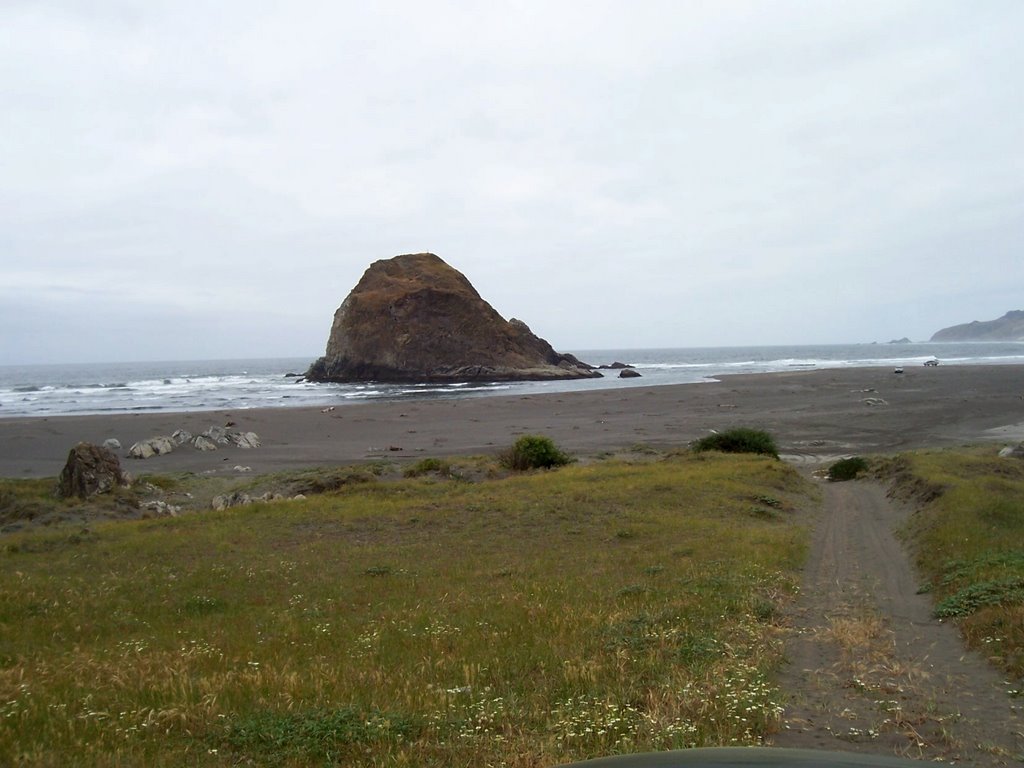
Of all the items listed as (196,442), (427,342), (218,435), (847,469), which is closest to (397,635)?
(847,469)

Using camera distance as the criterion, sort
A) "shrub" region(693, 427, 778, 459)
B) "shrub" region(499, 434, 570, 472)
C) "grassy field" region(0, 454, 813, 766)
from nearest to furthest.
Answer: "grassy field" region(0, 454, 813, 766) → "shrub" region(499, 434, 570, 472) → "shrub" region(693, 427, 778, 459)

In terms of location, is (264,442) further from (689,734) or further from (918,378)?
(918,378)

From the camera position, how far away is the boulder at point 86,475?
24.1 m

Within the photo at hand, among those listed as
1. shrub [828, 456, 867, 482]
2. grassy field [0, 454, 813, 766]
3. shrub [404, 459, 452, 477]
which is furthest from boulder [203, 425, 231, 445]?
shrub [828, 456, 867, 482]

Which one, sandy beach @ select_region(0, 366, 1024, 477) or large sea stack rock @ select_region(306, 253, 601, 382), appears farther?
large sea stack rock @ select_region(306, 253, 601, 382)

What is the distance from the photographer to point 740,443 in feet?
98.0

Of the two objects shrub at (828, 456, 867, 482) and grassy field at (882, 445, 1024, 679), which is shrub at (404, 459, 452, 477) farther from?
grassy field at (882, 445, 1024, 679)

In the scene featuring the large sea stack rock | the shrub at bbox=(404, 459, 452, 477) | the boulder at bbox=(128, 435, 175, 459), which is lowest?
the shrub at bbox=(404, 459, 452, 477)

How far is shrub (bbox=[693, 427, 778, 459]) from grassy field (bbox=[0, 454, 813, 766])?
35.6 ft

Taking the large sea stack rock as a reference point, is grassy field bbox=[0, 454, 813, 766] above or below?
below

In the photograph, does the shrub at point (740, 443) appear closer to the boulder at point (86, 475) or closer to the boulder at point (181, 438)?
the boulder at point (86, 475)

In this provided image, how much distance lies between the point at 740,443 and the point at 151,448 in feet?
95.8

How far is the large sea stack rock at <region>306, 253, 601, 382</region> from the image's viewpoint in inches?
4343

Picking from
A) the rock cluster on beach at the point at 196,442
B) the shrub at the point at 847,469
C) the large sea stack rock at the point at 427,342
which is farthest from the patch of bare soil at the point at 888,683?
the large sea stack rock at the point at 427,342
